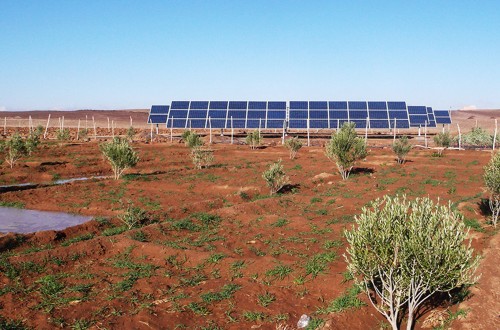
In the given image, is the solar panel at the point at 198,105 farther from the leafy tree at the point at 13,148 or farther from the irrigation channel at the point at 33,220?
the irrigation channel at the point at 33,220

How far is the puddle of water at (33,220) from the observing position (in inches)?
674

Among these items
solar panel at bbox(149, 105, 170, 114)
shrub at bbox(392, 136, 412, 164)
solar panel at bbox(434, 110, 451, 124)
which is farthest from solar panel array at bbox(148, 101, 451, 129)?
shrub at bbox(392, 136, 412, 164)

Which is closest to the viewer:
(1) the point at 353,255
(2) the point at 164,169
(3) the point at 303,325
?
(1) the point at 353,255

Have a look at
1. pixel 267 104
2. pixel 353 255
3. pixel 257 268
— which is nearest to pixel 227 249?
pixel 257 268

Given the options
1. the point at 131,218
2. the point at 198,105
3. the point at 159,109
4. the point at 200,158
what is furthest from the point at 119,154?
the point at 159,109

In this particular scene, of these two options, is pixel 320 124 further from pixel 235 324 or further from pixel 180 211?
pixel 235 324

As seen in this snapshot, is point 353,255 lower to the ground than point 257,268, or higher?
higher

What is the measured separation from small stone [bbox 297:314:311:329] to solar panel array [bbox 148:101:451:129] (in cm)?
4273

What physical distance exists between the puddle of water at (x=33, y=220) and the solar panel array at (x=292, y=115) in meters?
34.2

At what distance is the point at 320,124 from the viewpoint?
170 ft

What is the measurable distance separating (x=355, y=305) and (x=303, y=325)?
4.32 ft

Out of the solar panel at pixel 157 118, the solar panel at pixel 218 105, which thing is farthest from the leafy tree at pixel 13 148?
the solar panel at pixel 218 105

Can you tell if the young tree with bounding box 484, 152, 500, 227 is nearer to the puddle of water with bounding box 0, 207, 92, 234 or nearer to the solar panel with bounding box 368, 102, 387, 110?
the puddle of water with bounding box 0, 207, 92, 234

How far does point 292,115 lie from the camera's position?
54.0m
